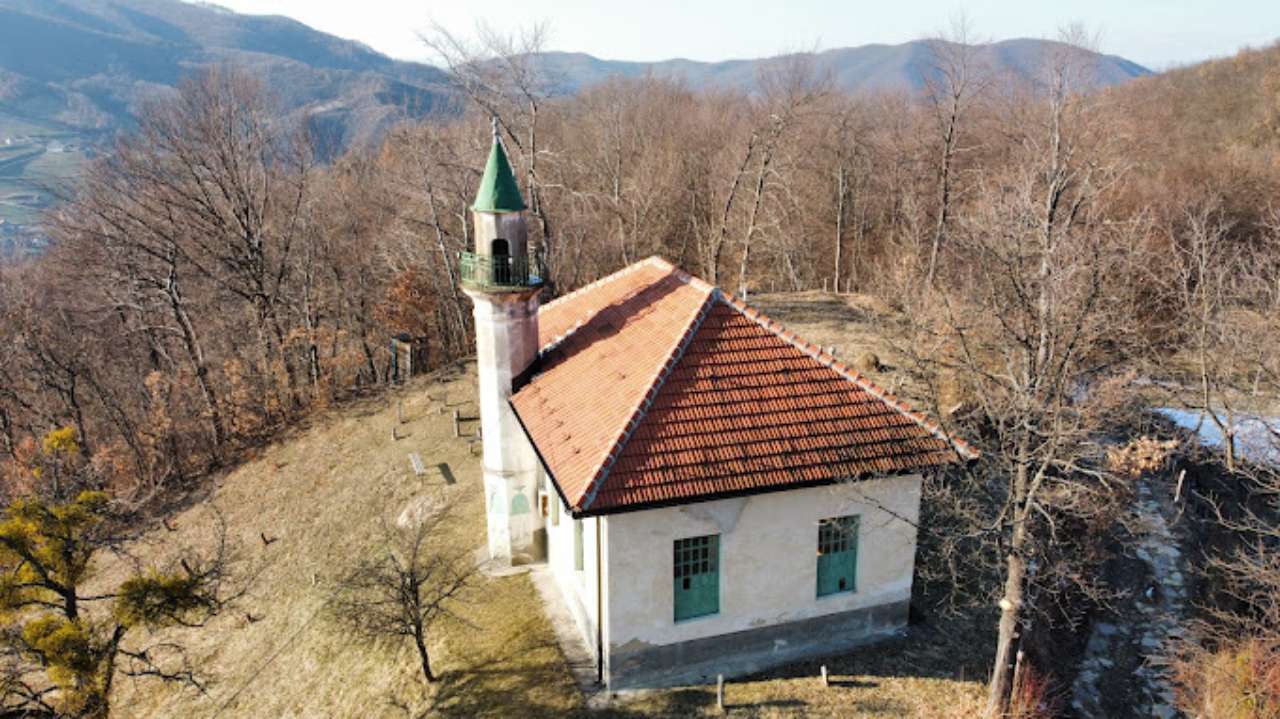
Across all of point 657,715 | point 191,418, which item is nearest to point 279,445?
Answer: point 191,418

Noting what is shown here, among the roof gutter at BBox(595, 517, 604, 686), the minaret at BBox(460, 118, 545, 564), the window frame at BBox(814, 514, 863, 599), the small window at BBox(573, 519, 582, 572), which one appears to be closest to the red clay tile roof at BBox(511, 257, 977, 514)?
the minaret at BBox(460, 118, 545, 564)

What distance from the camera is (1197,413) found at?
30078 millimetres

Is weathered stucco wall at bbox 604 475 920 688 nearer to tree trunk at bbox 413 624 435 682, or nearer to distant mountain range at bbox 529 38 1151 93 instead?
tree trunk at bbox 413 624 435 682

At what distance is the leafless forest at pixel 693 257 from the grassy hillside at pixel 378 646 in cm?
281

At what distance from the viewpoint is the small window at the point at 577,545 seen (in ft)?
52.1

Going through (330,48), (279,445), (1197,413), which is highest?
(330,48)

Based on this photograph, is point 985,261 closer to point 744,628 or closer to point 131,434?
point 744,628

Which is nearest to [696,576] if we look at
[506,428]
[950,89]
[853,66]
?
[506,428]

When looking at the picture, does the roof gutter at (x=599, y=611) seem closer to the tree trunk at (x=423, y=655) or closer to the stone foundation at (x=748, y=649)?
the stone foundation at (x=748, y=649)

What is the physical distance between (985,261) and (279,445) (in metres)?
29.2

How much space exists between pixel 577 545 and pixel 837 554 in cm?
538

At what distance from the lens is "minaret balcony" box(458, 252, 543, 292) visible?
16375mm

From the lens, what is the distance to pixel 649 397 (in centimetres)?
1446

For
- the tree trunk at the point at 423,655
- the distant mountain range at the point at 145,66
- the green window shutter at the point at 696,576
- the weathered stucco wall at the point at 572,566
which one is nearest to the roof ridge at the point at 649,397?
the weathered stucco wall at the point at 572,566
